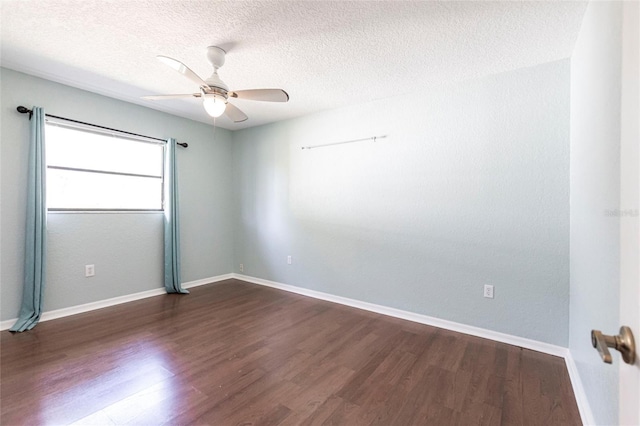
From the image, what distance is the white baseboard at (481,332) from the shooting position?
1.61 metres

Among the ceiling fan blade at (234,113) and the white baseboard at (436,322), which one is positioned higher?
the ceiling fan blade at (234,113)

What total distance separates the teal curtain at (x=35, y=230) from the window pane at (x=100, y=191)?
8.4 inches

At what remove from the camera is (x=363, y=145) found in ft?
10.6

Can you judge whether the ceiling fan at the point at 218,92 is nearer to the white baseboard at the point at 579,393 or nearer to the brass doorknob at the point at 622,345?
the brass doorknob at the point at 622,345

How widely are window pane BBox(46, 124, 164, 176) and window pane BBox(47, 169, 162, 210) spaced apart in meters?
0.11

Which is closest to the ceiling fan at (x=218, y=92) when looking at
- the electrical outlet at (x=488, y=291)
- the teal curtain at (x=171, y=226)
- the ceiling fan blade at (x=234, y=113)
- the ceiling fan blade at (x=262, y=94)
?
the ceiling fan blade at (x=262, y=94)

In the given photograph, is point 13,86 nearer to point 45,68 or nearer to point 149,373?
point 45,68

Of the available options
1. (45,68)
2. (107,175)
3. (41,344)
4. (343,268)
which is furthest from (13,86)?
(343,268)

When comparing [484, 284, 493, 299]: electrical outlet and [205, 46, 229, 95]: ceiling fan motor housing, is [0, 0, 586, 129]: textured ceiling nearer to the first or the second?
[205, 46, 229, 95]: ceiling fan motor housing

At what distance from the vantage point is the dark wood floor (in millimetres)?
1552

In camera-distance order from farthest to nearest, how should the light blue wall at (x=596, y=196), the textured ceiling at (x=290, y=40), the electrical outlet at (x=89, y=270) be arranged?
the electrical outlet at (x=89, y=270) < the textured ceiling at (x=290, y=40) < the light blue wall at (x=596, y=196)

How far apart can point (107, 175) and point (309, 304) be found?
9.33 ft

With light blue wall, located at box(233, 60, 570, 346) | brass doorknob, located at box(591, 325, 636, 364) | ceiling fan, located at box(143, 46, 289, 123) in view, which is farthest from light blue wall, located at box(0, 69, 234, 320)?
brass doorknob, located at box(591, 325, 636, 364)

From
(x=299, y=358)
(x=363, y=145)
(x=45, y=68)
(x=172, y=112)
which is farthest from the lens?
(x=172, y=112)
